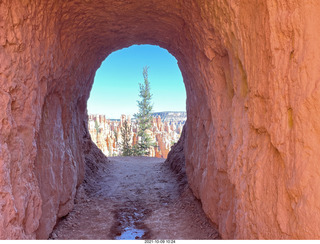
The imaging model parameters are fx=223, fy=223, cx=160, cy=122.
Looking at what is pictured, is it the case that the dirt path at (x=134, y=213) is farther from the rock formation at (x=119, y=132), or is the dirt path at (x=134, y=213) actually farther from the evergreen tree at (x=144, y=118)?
the rock formation at (x=119, y=132)

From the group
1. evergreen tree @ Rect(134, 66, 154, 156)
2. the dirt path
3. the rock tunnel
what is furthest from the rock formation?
the rock tunnel

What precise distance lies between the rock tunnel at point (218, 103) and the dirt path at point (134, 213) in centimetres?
72

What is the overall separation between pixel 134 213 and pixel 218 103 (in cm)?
469

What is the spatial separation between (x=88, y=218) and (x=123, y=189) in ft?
9.72

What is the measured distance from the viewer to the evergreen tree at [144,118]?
2745 centimetres

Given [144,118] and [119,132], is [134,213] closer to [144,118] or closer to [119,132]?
[144,118]

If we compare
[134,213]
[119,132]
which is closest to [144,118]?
[134,213]

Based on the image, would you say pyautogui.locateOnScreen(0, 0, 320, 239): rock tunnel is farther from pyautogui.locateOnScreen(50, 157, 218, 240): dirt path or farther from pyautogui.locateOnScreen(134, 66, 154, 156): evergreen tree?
pyautogui.locateOnScreen(134, 66, 154, 156): evergreen tree

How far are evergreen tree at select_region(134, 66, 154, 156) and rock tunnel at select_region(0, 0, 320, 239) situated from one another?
20.5 m

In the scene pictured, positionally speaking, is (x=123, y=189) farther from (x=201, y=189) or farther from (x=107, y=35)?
(x=107, y=35)

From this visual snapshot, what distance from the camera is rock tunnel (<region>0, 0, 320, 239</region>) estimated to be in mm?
2744

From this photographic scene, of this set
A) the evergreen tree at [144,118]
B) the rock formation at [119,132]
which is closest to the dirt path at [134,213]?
the evergreen tree at [144,118]

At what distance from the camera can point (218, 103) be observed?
509cm

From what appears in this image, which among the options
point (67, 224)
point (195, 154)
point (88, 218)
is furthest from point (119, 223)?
point (195, 154)
